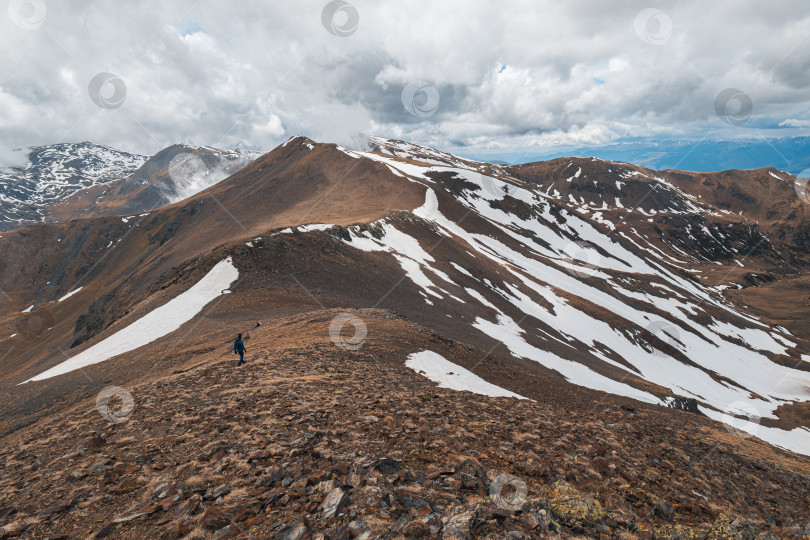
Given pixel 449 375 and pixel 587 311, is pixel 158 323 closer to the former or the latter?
pixel 449 375

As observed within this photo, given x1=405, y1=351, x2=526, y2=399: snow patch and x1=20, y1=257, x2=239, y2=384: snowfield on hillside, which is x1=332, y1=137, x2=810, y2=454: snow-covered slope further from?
x1=20, y1=257, x2=239, y2=384: snowfield on hillside

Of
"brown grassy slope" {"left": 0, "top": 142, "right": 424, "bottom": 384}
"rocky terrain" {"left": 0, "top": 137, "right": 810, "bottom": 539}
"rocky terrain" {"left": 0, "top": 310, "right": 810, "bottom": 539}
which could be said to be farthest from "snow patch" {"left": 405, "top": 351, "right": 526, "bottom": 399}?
"brown grassy slope" {"left": 0, "top": 142, "right": 424, "bottom": 384}

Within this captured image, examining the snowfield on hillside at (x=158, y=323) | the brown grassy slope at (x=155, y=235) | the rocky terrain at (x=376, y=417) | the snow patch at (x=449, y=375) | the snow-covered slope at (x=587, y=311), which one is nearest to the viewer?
the rocky terrain at (x=376, y=417)

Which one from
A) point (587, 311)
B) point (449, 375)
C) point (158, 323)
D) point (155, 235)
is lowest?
point (587, 311)

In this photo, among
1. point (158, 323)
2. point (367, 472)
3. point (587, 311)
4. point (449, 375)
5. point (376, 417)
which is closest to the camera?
point (367, 472)

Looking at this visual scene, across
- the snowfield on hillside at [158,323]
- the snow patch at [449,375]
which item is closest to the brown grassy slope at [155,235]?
the snowfield on hillside at [158,323]

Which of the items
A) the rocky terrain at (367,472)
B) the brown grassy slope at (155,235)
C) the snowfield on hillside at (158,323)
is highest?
the brown grassy slope at (155,235)

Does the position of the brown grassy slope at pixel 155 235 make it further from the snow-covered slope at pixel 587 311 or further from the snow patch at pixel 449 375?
the snow patch at pixel 449 375

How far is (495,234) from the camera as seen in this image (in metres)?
97.1

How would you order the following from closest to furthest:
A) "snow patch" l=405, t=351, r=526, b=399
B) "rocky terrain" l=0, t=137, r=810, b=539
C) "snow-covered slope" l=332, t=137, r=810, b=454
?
"rocky terrain" l=0, t=137, r=810, b=539, "snow patch" l=405, t=351, r=526, b=399, "snow-covered slope" l=332, t=137, r=810, b=454

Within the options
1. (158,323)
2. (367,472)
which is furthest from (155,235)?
(367,472)

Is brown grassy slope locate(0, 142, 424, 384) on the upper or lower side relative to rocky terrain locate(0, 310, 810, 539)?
upper

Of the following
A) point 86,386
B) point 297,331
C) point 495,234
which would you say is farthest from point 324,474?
point 495,234

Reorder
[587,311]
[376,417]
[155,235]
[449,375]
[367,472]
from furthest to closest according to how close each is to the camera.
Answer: [155,235] → [587,311] → [449,375] → [376,417] → [367,472]
